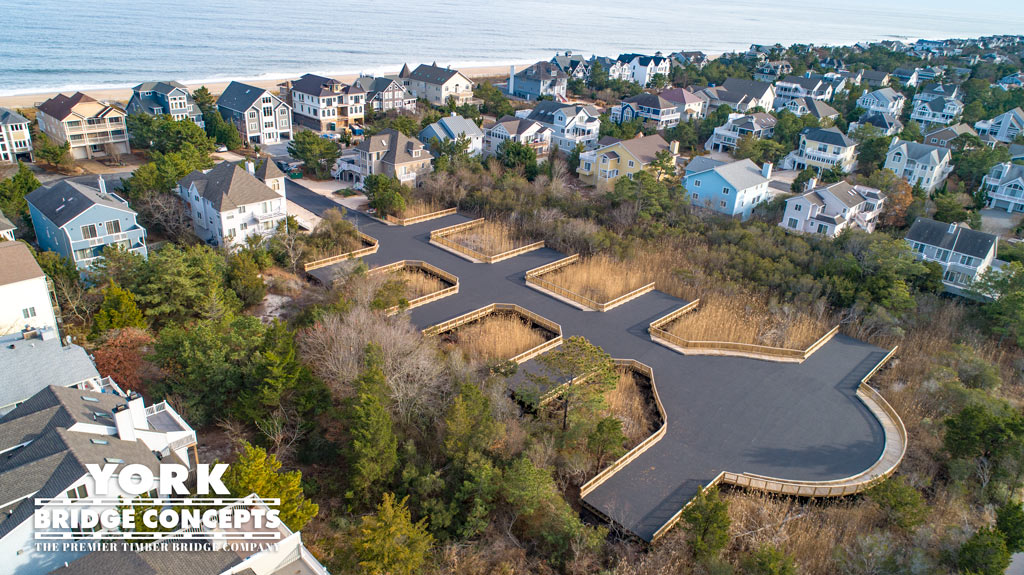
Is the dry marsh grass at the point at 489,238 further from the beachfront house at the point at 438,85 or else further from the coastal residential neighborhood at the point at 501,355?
the beachfront house at the point at 438,85

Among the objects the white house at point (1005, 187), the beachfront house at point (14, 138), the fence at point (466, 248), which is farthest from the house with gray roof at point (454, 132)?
the white house at point (1005, 187)

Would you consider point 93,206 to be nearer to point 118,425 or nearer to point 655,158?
point 118,425

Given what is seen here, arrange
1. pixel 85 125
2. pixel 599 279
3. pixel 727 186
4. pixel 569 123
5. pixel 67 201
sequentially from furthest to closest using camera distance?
1. pixel 569 123
2. pixel 85 125
3. pixel 727 186
4. pixel 599 279
5. pixel 67 201

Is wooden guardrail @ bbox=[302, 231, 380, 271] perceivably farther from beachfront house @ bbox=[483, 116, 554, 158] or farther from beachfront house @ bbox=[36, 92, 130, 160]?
beachfront house @ bbox=[36, 92, 130, 160]

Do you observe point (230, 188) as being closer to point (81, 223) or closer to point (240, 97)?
point (81, 223)

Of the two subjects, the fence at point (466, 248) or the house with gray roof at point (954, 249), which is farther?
the fence at point (466, 248)

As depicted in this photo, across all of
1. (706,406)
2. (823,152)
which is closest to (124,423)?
(706,406)
